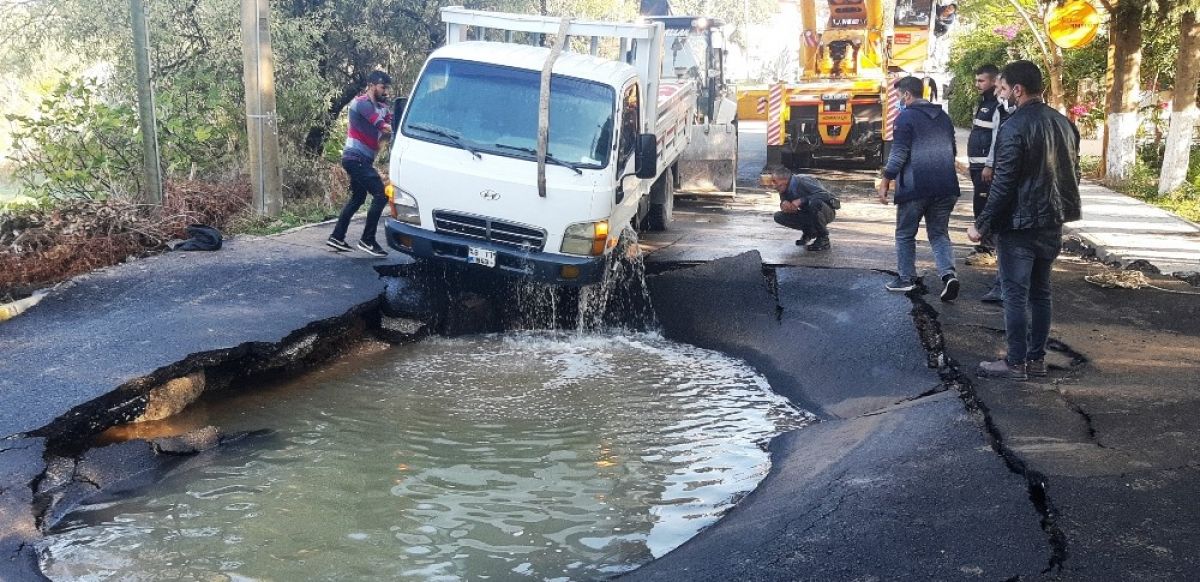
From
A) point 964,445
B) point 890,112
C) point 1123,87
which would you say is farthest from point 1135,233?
point 964,445

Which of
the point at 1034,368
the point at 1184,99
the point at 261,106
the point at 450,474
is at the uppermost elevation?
the point at 1184,99

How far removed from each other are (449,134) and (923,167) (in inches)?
154

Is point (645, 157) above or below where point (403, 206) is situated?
above

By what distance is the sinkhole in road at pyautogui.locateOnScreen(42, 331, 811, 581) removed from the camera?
4941 millimetres

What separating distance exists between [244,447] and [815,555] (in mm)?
3590

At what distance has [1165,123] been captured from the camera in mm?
19625

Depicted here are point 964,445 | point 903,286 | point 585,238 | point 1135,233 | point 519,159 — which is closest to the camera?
point 964,445

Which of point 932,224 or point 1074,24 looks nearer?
point 932,224

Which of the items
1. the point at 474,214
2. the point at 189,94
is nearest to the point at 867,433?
the point at 474,214

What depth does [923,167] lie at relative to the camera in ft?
27.4

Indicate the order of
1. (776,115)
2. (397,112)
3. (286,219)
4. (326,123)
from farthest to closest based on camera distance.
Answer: (776,115)
(326,123)
(286,219)
(397,112)

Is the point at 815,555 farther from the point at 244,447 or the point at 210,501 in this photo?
the point at 244,447

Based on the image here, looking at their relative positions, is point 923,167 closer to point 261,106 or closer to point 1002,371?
point 1002,371

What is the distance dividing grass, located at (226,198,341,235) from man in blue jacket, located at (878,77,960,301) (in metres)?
6.36
